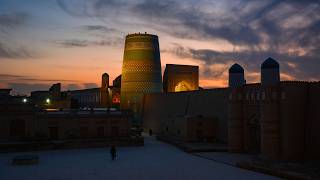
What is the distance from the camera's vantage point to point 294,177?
51.0 feet

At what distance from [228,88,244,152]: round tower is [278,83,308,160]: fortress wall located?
392 centimetres

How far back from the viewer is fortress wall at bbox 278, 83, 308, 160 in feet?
66.0

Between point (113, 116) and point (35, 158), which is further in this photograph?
point (113, 116)

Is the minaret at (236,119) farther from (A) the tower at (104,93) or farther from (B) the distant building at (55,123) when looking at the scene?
(A) the tower at (104,93)

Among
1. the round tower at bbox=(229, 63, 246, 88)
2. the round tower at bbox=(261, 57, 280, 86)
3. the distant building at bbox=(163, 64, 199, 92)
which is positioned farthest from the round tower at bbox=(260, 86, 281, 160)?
the distant building at bbox=(163, 64, 199, 92)

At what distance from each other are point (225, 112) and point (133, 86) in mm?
16392

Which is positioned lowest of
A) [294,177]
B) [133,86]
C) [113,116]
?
[294,177]

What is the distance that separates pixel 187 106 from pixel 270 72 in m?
15.4

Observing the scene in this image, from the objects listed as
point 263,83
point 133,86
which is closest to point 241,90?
point 263,83

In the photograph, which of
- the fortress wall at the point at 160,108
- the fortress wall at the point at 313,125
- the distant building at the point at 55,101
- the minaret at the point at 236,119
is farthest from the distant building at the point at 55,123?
the distant building at the point at 55,101

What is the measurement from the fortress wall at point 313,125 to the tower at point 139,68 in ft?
77.2

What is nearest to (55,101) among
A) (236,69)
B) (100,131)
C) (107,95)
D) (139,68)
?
(107,95)

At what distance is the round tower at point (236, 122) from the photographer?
23891 millimetres

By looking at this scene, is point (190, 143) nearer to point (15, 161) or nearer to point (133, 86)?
point (15, 161)
